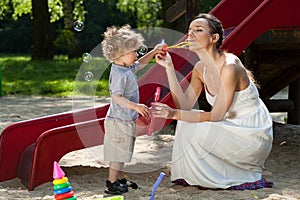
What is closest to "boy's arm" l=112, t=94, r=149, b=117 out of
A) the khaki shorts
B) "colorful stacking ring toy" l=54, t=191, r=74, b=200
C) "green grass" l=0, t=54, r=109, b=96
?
the khaki shorts

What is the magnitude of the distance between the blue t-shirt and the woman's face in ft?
1.49

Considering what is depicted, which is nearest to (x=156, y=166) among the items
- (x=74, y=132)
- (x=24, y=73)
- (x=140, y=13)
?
(x=74, y=132)

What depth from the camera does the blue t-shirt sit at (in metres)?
3.61

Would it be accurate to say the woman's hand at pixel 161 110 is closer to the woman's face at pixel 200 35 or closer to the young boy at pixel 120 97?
the young boy at pixel 120 97

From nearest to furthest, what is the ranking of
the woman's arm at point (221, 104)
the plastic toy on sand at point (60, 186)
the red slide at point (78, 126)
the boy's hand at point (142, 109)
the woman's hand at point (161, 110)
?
the plastic toy on sand at point (60, 186), the boy's hand at point (142, 109), the woman's hand at point (161, 110), the woman's arm at point (221, 104), the red slide at point (78, 126)

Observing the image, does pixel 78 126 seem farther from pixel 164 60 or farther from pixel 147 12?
pixel 147 12

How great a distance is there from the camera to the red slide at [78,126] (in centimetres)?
405

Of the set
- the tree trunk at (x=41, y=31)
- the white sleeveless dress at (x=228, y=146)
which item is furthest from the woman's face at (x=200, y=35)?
the tree trunk at (x=41, y=31)

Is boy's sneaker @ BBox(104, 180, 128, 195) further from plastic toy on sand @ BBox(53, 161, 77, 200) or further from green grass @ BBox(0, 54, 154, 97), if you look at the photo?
green grass @ BBox(0, 54, 154, 97)

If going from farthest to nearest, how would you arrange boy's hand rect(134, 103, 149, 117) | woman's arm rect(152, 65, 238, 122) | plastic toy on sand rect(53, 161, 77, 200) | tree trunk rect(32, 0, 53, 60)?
tree trunk rect(32, 0, 53, 60)
woman's arm rect(152, 65, 238, 122)
boy's hand rect(134, 103, 149, 117)
plastic toy on sand rect(53, 161, 77, 200)

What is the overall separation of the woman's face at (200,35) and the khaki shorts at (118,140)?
2.16 ft

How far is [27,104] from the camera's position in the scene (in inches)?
340

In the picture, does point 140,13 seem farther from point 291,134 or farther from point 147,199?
point 147,199

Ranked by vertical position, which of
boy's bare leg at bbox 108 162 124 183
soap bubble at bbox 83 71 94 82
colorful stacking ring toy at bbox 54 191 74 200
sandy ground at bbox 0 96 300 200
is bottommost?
sandy ground at bbox 0 96 300 200
